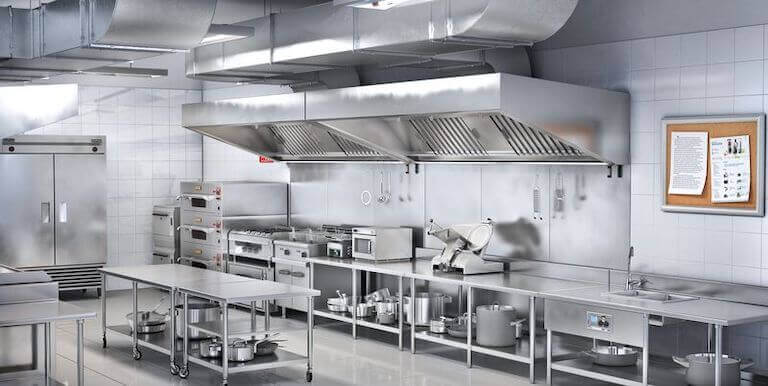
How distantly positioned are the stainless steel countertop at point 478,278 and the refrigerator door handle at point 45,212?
397cm

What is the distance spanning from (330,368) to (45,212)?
5155 mm

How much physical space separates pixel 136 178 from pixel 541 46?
21.3 ft

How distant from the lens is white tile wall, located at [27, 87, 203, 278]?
12.3 metres

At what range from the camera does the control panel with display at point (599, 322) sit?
6.41 meters

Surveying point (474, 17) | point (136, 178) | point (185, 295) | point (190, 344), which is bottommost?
point (190, 344)

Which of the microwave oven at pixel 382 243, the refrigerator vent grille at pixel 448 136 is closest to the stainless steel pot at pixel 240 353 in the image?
the microwave oven at pixel 382 243

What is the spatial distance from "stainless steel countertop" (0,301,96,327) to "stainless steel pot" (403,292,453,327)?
9.63ft

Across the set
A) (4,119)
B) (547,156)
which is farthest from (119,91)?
(547,156)

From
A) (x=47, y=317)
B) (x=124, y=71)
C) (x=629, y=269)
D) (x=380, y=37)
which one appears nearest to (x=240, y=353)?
(x=47, y=317)

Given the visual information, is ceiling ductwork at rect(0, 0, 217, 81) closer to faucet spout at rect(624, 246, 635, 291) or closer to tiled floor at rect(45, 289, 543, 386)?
tiled floor at rect(45, 289, 543, 386)

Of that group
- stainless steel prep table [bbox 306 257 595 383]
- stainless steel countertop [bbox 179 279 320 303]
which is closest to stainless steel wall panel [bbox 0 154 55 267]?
stainless steel prep table [bbox 306 257 595 383]

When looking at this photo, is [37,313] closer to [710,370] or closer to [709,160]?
[710,370]

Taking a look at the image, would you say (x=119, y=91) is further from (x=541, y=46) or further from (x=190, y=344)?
(x=541, y=46)

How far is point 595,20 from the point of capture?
23.7ft
